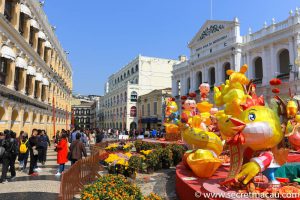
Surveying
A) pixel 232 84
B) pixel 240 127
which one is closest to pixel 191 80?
pixel 232 84

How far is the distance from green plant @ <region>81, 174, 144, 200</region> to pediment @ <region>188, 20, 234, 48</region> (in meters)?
28.9

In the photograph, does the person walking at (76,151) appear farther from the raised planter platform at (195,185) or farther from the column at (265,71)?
the column at (265,71)

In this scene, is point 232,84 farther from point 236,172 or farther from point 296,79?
point 296,79

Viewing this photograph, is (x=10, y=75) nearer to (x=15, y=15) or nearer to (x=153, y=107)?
(x=15, y=15)

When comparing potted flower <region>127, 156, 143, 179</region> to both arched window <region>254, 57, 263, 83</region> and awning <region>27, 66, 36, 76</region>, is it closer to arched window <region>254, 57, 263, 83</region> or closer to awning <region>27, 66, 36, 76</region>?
awning <region>27, 66, 36, 76</region>

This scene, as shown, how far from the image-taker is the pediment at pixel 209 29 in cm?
3179

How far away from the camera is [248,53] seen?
28859mm

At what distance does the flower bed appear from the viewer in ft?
15.2

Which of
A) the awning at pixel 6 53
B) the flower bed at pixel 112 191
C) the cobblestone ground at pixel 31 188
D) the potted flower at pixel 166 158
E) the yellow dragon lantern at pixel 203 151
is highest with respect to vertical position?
the awning at pixel 6 53

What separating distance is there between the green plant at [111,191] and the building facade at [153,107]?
38.8 metres

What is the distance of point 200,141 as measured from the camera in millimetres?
7723

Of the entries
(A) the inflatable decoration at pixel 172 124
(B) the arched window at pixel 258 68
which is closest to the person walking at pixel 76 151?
(A) the inflatable decoration at pixel 172 124

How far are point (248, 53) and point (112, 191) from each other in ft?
89.9

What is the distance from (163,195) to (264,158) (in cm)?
328
